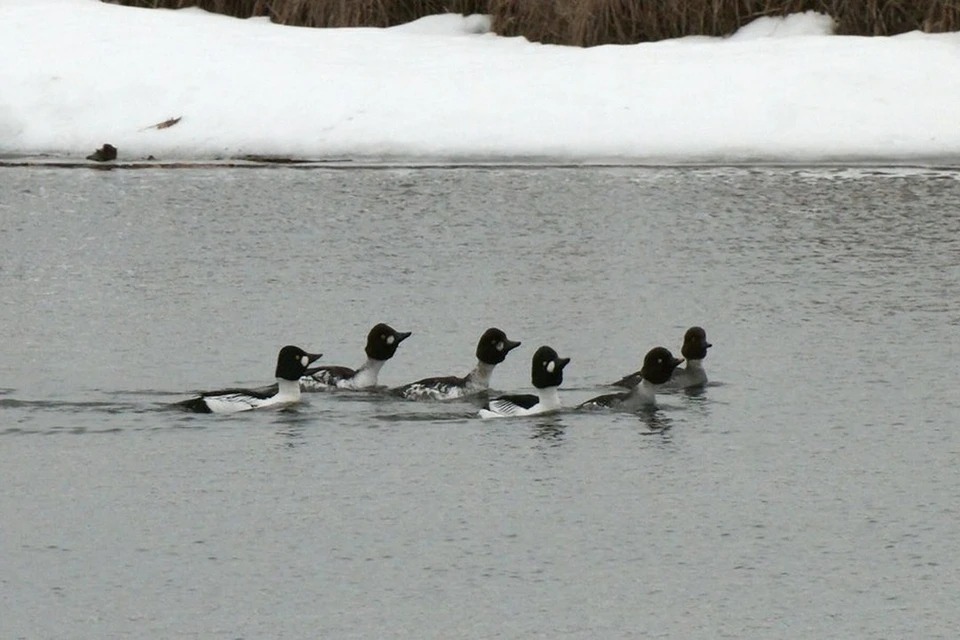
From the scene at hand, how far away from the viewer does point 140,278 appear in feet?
45.1

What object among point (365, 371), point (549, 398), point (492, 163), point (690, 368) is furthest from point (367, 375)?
point (492, 163)

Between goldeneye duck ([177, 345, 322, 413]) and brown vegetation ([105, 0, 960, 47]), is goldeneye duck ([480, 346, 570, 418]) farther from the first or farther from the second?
brown vegetation ([105, 0, 960, 47])

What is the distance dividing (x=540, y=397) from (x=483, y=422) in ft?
1.28

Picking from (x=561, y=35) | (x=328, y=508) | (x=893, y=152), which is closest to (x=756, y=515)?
(x=328, y=508)

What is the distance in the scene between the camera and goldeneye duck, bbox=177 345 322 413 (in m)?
10.3

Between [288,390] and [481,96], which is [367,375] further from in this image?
[481,96]

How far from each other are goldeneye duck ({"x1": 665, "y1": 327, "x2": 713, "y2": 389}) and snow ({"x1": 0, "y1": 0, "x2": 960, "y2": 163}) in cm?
747

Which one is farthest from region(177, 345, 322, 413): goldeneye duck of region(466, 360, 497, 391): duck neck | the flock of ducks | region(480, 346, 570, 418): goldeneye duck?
region(480, 346, 570, 418): goldeneye duck

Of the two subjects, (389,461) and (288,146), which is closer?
(389,461)

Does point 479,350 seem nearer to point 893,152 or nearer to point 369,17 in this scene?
point 893,152

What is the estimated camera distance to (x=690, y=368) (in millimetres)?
10977

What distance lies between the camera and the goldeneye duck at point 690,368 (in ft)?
35.2

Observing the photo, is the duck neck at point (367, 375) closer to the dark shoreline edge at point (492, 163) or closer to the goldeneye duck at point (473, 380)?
the goldeneye duck at point (473, 380)

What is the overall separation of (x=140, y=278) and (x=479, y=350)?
11.9 ft
